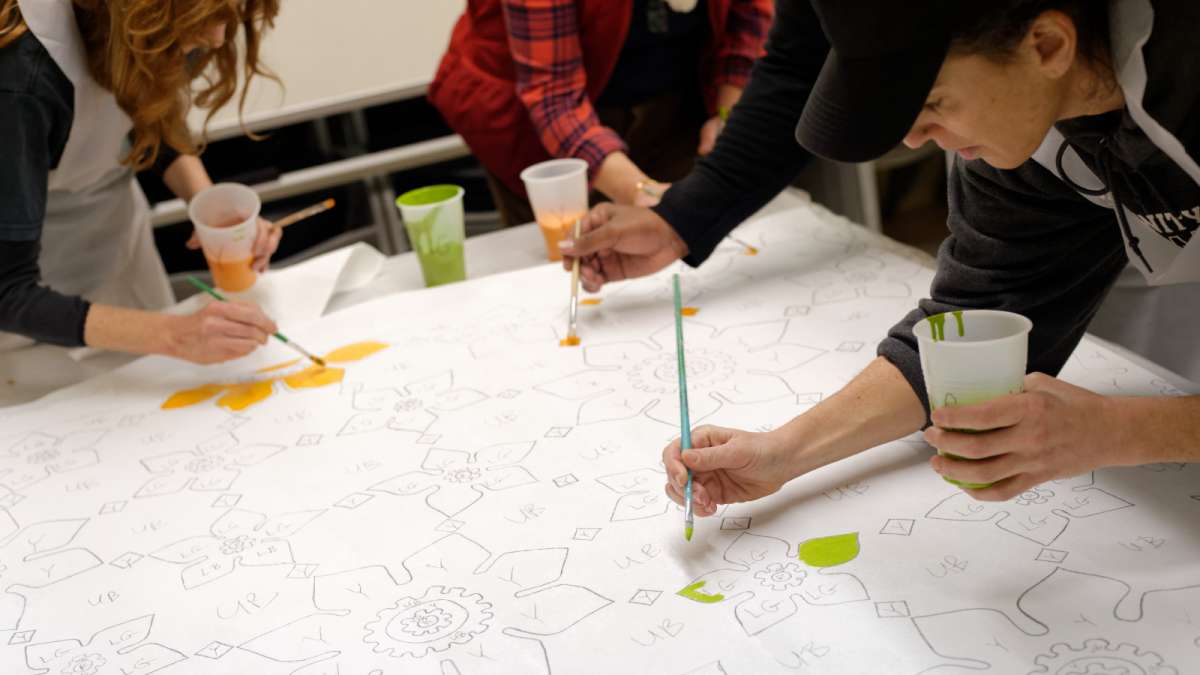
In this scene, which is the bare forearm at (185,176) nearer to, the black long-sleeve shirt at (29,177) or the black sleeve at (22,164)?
the black long-sleeve shirt at (29,177)

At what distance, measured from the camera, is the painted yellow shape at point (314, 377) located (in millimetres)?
1607

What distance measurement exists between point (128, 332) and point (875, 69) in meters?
1.26

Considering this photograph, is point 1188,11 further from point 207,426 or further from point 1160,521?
point 207,426

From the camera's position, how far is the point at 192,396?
1.63 metres

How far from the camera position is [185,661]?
103 cm

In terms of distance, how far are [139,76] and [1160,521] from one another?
1.47m

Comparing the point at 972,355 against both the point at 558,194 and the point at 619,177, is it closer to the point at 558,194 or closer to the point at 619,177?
the point at 558,194

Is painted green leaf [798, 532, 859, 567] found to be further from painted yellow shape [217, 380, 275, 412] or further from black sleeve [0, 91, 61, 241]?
black sleeve [0, 91, 61, 241]

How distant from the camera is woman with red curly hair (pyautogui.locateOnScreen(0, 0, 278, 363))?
1.51m

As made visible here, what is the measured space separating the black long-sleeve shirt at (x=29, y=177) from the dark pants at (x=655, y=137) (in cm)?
98

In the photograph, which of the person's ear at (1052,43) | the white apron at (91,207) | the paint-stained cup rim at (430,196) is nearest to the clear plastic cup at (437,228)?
the paint-stained cup rim at (430,196)

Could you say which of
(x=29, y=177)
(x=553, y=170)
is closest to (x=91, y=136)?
(x=29, y=177)

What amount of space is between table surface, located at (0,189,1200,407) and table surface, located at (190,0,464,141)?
99 centimetres

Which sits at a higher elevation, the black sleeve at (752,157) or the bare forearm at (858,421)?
the black sleeve at (752,157)
